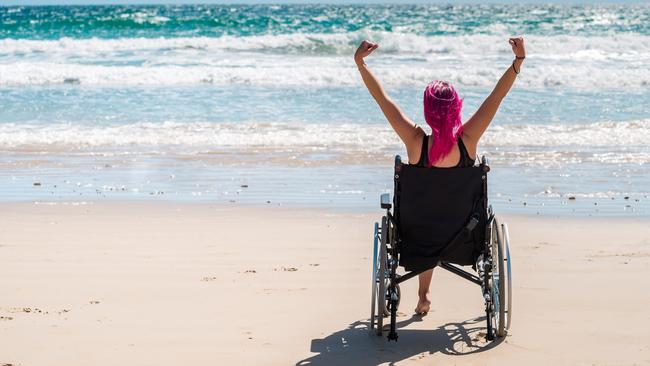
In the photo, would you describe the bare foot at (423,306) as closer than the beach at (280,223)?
No

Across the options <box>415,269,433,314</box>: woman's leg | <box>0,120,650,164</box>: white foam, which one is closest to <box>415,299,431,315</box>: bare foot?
<box>415,269,433,314</box>: woman's leg

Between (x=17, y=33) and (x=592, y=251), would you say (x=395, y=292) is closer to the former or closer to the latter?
(x=592, y=251)

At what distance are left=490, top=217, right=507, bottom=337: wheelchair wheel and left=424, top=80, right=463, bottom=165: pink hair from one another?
38cm

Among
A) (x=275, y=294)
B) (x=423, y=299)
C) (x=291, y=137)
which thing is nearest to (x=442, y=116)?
(x=423, y=299)

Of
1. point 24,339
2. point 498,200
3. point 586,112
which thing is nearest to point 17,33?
point 586,112

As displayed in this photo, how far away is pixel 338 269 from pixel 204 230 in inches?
58.2

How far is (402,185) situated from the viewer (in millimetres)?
4023

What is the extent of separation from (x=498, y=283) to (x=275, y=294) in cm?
138

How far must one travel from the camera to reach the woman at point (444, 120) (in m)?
3.97

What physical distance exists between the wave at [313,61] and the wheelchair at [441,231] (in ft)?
46.4

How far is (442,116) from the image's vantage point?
13.1ft

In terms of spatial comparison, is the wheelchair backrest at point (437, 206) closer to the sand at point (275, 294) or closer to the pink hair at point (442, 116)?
the pink hair at point (442, 116)

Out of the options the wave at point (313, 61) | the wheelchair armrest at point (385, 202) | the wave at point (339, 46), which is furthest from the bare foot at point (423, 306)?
the wave at point (339, 46)

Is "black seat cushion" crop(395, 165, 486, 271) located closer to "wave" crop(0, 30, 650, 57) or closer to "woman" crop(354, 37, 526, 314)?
"woman" crop(354, 37, 526, 314)
